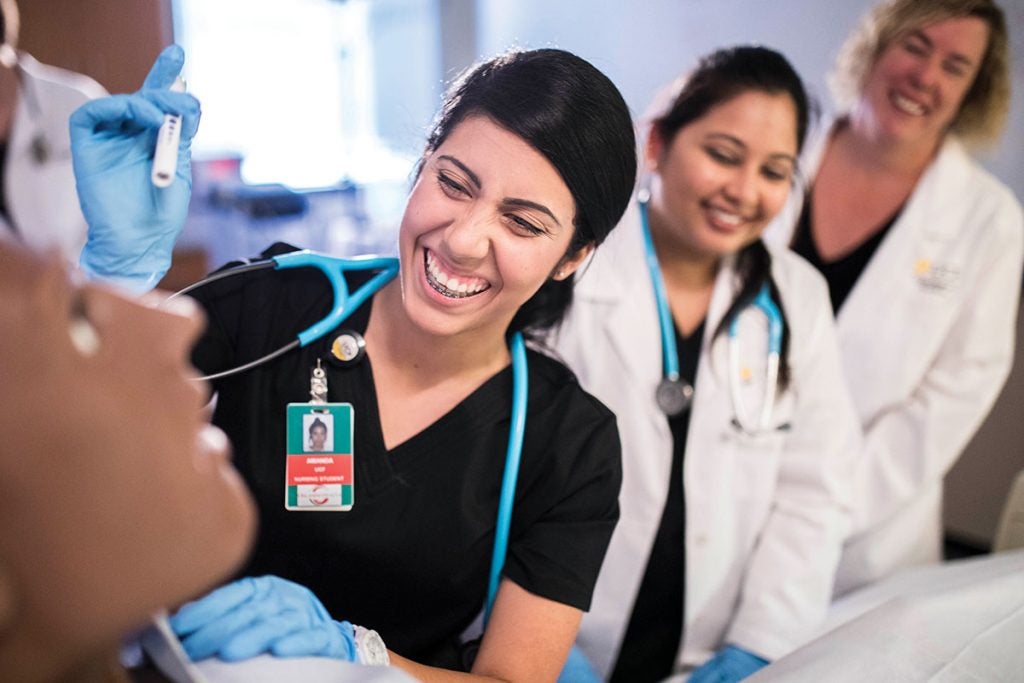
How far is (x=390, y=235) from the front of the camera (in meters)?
2.93

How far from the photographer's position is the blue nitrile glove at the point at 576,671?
1.13 m

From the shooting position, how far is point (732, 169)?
1.40 meters

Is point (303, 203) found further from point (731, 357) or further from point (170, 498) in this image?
point (170, 498)

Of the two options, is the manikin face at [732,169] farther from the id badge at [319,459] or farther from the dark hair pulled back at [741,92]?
the id badge at [319,459]

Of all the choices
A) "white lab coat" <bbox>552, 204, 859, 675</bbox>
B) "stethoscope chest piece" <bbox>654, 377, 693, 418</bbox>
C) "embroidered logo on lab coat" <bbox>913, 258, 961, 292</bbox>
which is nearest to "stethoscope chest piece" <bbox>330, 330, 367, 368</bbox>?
"white lab coat" <bbox>552, 204, 859, 675</bbox>

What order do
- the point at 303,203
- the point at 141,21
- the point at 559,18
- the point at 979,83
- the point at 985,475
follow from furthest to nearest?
the point at 303,203 → the point at 985,475 → the point at 979,83 → the point at 559,18 → the point at 141,21

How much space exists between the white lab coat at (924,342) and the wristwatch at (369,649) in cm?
119

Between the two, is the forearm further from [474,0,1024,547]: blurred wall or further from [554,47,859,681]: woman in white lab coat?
[474,0,1024,547]: blurred wall

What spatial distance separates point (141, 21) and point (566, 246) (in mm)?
515

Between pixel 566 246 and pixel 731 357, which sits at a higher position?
pixel 566 246

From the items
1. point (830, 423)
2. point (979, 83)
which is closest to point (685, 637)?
point (830, 423)

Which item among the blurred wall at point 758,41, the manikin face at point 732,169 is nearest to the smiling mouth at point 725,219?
the manikin face at point 732,169

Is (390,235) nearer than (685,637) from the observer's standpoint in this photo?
No

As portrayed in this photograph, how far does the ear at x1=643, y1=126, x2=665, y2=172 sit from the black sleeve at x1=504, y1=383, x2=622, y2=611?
571 millimetres
